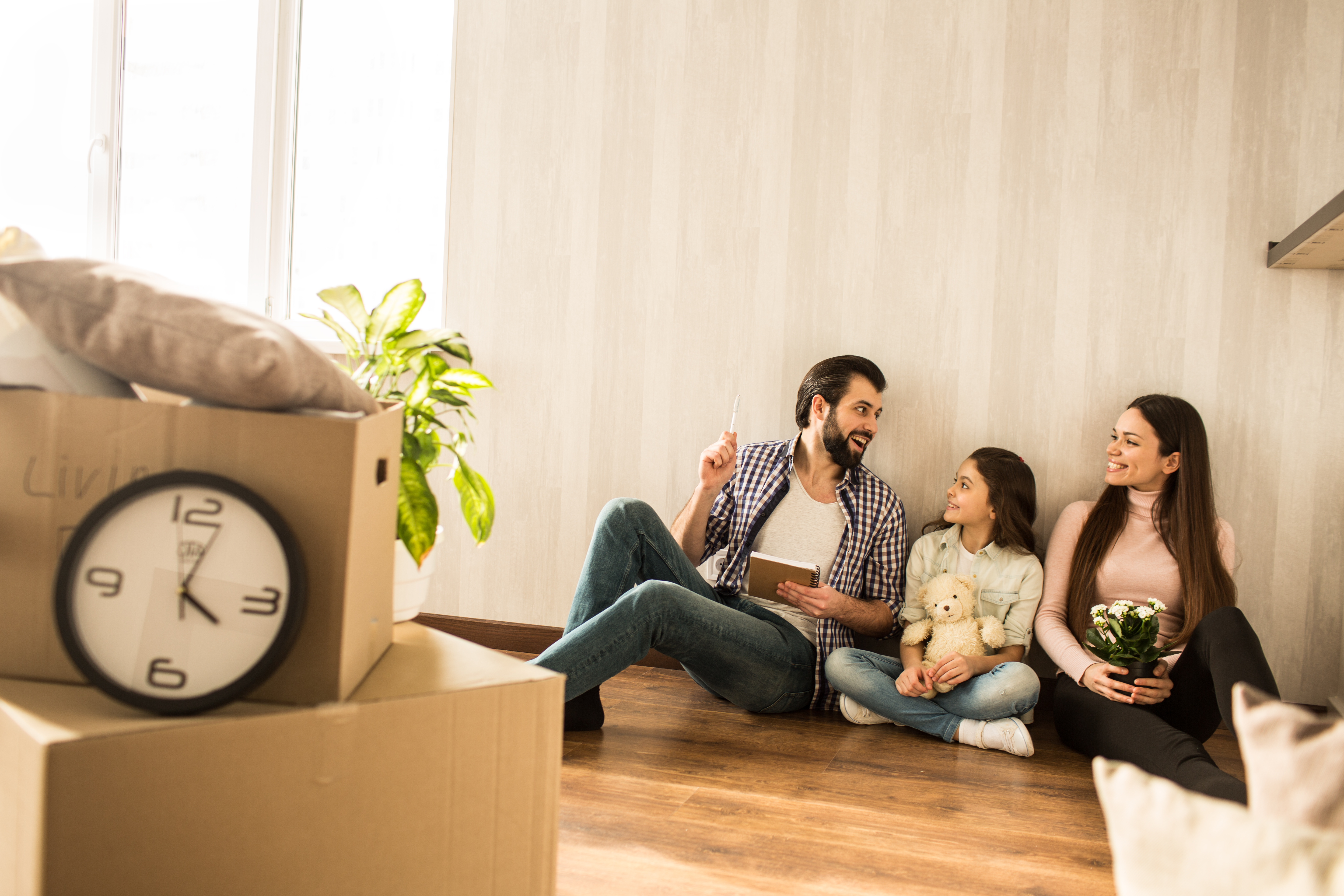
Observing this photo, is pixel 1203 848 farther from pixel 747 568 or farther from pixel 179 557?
pixel 747 568

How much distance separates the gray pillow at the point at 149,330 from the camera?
0.77 metres

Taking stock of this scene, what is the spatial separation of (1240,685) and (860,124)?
2.12 meters

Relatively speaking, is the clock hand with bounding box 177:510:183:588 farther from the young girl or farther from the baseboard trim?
the baseboard trim

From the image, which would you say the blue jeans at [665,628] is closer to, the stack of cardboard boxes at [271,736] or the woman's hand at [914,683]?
the woman's hand at [914,683]

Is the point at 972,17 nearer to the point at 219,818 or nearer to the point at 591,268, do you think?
the point at 591,268

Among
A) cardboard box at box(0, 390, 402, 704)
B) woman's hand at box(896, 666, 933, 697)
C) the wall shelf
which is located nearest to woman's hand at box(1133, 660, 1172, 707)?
woman's hand at box(896, 666, 933, 697)

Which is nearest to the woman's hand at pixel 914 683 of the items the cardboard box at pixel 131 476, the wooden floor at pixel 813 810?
the wooden floor at pixel 813 810

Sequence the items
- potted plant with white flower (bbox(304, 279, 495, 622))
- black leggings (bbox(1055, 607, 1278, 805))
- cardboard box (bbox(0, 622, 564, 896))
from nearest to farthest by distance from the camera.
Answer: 1. cardboard box (bbox(0, 622, 564, 896))
2. potted plant with white flower (bbox(304, 279, 495, 622))
3. black leggings (bbox(1055, 607, 1278, 805))

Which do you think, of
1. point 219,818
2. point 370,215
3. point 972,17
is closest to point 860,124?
point 972,17

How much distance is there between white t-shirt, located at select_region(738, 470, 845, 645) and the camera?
2162 millimetres

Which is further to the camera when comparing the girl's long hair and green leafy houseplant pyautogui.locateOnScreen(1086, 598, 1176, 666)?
the girl's long hair

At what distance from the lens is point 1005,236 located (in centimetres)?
228

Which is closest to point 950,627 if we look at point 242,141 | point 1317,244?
point 1317,244

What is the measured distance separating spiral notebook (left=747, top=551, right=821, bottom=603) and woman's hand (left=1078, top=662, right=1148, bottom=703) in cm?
62
